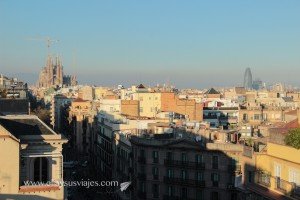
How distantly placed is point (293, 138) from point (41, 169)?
14.6 m

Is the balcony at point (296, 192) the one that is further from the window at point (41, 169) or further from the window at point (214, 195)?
the window at point (214, 195)

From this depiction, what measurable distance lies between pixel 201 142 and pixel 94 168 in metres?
48.5

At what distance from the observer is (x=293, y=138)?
31.4 meters

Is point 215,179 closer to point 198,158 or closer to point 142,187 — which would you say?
point 198,158

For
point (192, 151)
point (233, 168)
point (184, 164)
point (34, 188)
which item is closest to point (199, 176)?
point (184, 164)

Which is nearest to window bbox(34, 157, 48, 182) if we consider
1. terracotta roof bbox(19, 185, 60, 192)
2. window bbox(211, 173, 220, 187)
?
terracotta roof bbox(19, 185, 60, 192)

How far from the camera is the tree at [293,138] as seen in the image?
31.0 meters

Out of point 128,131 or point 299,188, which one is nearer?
point 299,188

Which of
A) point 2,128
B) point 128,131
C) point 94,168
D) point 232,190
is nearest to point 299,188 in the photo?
point 2,128

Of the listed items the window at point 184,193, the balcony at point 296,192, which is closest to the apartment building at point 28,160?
the balcony at point 296,192

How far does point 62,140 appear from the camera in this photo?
35250mm

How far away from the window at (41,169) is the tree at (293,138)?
14034mm

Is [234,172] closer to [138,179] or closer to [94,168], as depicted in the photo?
[138,179]

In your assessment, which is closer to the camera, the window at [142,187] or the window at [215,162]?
the window at [215,162]
